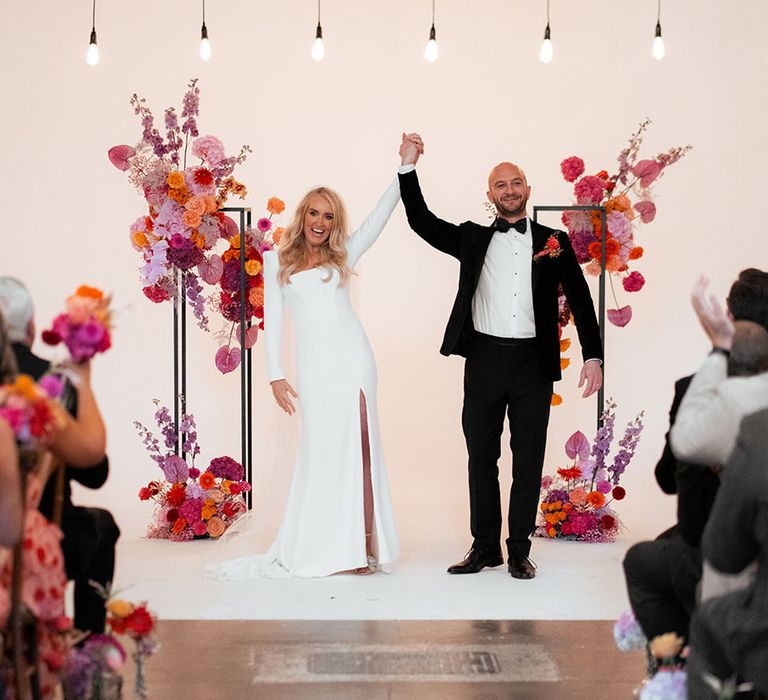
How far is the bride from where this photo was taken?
18.8 ft

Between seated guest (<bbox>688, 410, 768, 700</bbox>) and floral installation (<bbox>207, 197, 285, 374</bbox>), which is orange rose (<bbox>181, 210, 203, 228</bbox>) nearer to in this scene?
floral installation (<bbox>207, 197, 285, 374</bbox>)

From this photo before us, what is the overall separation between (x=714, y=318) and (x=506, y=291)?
2745 millimetres

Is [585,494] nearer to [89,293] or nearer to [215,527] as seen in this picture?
[215,527]

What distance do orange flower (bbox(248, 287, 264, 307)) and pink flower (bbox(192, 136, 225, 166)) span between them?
0.69 metres

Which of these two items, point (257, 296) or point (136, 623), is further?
point (257, 296)

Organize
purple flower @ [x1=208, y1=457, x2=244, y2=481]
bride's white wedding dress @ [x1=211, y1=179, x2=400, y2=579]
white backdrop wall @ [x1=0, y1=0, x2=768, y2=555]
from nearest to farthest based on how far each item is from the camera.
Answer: bride's white wedding dress @ [x1=211, y1=179, x2=400, y2=579] → purple flower @ [x1=208, y1=457, x2=244, y2=481] → white backdrop wall @ [x1=0, y1=0, x2=768, y2=555]

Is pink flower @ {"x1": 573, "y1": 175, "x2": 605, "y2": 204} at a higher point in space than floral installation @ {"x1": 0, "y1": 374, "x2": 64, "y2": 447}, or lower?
higher

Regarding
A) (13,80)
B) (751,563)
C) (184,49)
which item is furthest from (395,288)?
(751,563)

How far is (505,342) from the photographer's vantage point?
5.72 metres

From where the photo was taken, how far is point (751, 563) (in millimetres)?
2750

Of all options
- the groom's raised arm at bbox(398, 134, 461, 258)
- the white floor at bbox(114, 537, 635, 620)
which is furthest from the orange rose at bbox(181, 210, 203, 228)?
the white floor at bbox(114, 537, 635, 620)

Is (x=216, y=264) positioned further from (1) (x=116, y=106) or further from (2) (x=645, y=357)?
(2) (x=645, y=357)

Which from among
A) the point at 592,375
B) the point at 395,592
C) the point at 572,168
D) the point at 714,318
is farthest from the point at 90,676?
the point at 572,168

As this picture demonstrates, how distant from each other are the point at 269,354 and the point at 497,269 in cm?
114
